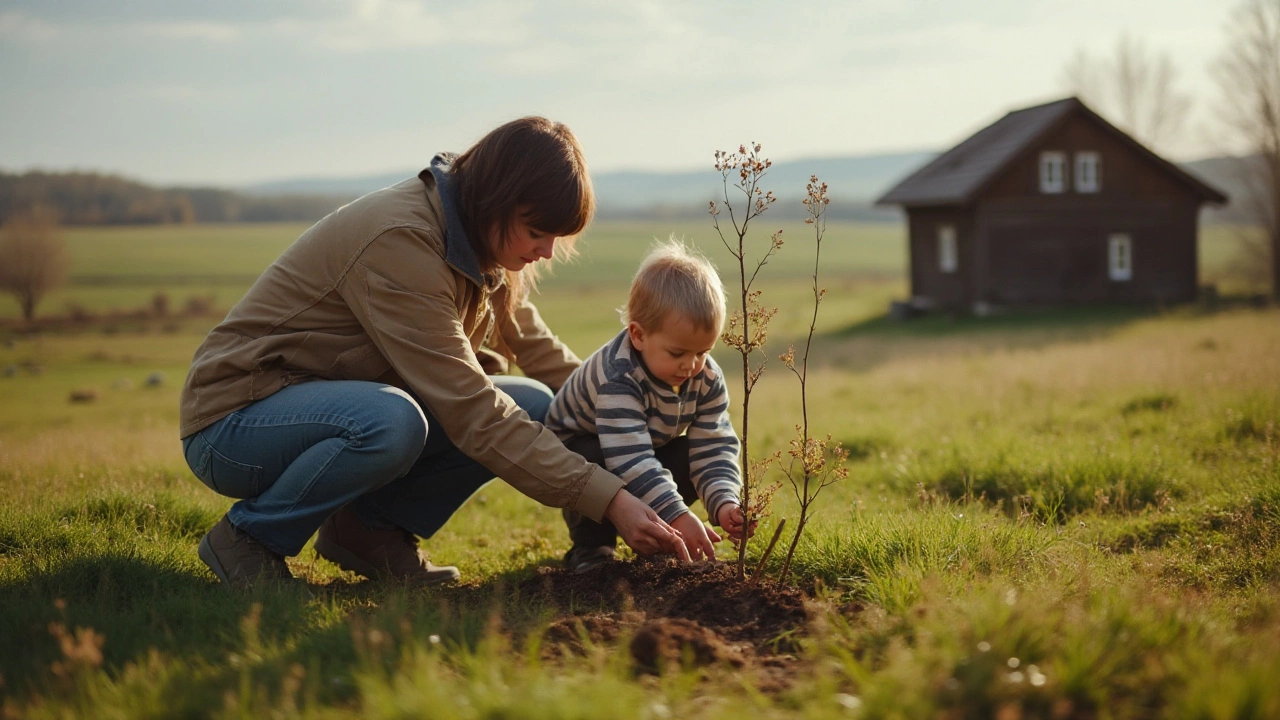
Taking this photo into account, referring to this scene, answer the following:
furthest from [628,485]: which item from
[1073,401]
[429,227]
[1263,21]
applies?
[1263,21]

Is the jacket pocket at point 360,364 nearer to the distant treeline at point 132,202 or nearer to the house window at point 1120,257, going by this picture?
the distant treeline at point 132,202

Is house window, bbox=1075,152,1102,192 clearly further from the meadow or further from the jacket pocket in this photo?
the jacket pocket

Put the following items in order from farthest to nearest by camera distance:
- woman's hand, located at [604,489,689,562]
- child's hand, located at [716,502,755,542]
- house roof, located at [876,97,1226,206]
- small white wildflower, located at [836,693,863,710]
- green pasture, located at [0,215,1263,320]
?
green pasture, located at [0,215,1263,320], house roof, located at [876,97,1226,206], child's hand, located at [716,502,755,542], woman's hand, located at [604,489,689,562], small white wildflower, located at [836,693,863,710]

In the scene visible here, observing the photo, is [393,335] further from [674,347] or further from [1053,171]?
[1053,171]

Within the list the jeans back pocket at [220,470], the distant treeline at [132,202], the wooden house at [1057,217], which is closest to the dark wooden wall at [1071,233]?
the wooden house at [1057,217]

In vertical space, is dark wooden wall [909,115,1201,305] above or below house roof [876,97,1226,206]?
below

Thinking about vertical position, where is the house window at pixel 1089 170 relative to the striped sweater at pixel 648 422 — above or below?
above

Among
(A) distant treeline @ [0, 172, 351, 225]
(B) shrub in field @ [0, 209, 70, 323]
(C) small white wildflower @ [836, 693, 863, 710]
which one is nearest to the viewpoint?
(C) small white wildflower @ [836, 693, 863, 710]

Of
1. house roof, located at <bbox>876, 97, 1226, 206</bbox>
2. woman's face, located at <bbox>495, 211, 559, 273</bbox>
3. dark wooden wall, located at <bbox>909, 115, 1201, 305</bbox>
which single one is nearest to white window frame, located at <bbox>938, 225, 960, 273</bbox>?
dark wooden wall, located at <bbox>909, 115, 1201, 305</bbox>

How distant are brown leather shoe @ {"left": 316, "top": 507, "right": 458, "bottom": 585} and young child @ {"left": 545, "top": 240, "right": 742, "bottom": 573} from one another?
0.64 m

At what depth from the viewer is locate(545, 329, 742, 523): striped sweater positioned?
12.0 feet

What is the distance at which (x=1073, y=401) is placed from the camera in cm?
802

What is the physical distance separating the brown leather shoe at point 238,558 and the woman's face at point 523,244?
1460 millimetres

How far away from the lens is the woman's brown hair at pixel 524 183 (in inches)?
138
